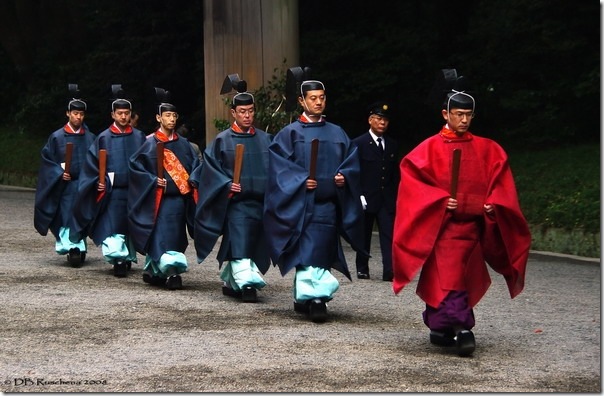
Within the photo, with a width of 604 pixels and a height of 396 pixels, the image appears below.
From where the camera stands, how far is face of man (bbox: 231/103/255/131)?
11062 mm

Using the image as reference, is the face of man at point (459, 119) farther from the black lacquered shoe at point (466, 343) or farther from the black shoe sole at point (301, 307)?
the black shoe sole at point (301, 307)

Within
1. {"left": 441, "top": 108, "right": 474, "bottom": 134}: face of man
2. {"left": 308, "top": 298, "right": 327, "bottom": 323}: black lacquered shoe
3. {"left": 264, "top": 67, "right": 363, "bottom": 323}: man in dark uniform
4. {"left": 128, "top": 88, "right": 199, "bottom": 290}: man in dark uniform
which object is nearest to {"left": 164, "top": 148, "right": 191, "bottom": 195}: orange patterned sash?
{"left": 128, "top": 88, "right": 199, "bottom": 290}: man in dark uniform

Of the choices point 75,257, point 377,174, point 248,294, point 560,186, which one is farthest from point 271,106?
point 248,294

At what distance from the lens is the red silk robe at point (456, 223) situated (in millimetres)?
8719

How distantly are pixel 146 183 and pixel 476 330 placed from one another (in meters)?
3.56

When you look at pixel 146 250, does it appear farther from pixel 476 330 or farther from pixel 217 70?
pixel 217 70

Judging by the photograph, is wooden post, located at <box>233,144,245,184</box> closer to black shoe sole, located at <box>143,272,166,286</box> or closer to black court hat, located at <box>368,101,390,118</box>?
black shoe sole, located at <box>143,272,166,286</box>

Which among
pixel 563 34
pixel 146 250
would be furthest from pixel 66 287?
pixel 563 34

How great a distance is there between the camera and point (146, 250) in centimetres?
1180

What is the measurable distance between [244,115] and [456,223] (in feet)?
9.33

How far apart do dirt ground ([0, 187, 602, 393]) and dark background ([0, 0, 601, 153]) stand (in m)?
6.57

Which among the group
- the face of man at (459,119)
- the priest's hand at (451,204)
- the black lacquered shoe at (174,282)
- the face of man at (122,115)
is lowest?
the black lacquered shoe at (174,282)

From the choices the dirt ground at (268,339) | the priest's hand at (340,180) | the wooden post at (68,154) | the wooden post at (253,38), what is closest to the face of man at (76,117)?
the wooden post at (68,154)

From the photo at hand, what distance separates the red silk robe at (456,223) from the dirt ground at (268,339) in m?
0.49
